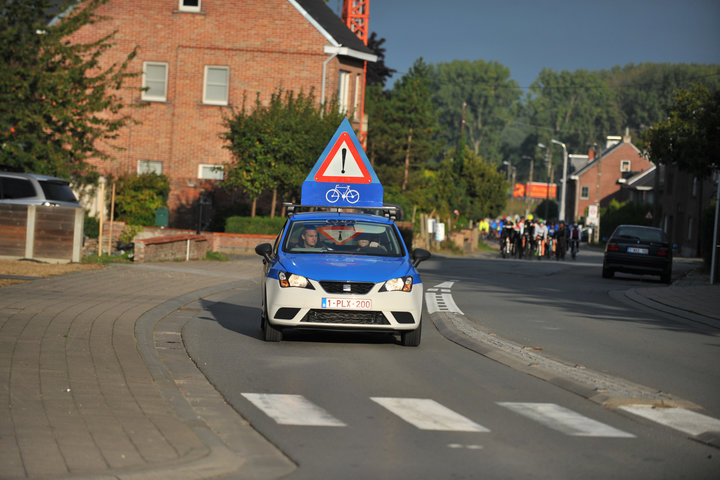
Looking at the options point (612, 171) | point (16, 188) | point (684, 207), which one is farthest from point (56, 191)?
point (612, 171)

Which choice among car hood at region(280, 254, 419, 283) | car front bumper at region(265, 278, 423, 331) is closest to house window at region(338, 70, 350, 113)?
car hood at region(280, 254, 419, 283)

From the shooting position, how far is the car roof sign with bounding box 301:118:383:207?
16484 millimetres

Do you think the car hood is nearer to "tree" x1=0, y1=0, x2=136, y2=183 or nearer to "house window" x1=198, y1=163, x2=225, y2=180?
"tree" x1=0, y1=0, x2=136, y2=183

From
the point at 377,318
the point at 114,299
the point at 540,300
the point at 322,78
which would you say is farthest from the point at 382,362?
the point at 322,78

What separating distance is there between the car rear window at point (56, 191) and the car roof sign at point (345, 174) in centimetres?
812

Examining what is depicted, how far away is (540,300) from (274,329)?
9.00 metres

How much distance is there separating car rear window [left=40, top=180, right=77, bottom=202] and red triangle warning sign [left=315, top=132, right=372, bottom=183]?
331 inches

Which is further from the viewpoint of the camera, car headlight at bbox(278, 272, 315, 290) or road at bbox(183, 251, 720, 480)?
car headlight at bbox(278, 272, 315, 290)

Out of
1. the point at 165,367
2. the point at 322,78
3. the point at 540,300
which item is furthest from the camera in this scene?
the point at 322,78

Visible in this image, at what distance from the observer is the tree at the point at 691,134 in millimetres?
29594

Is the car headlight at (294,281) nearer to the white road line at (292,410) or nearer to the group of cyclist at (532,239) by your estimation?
the white road line at (292,410)

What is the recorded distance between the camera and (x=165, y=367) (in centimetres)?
945

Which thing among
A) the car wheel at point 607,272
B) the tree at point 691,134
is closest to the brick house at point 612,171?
the tree at point 691,134

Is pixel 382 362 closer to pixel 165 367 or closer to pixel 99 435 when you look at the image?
pixel 165 367
